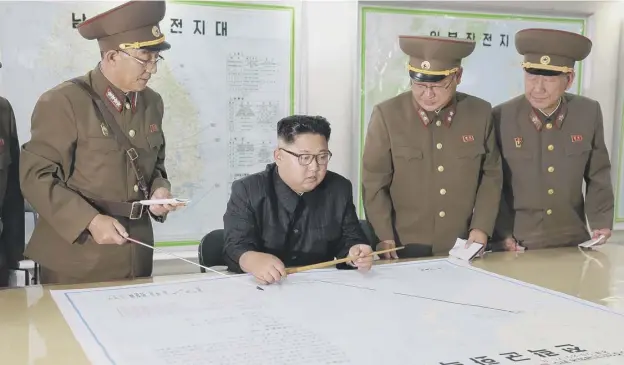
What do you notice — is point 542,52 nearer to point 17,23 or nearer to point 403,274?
point 403,274

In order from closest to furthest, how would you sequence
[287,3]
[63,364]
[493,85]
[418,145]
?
[63,364] → [418,145] → [287,3] → [493,85]

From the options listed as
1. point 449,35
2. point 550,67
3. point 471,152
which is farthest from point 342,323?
point 449,35

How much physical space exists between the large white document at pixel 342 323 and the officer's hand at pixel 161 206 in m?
0.29

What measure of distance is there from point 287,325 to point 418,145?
1330 mm

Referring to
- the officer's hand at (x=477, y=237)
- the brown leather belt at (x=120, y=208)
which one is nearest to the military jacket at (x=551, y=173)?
the officer's hand at (x=477, y=237)

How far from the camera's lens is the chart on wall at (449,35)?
135 inches

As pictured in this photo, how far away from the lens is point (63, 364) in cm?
116

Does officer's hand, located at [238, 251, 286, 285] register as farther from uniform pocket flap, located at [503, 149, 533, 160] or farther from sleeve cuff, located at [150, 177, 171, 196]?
uniform pocket flap, located at [503, 149, 533, 160]

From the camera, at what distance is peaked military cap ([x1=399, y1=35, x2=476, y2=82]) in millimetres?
2383

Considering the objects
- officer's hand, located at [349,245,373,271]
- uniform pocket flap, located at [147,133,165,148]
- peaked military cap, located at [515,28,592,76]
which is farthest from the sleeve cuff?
peaked military cap, located at [515,28,592,76]

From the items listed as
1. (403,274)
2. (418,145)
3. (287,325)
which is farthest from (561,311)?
(418,145)

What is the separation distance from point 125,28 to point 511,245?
5.59 ft

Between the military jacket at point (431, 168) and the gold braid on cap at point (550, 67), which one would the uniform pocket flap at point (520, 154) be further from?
the gold braid on cap at point (550, 67)

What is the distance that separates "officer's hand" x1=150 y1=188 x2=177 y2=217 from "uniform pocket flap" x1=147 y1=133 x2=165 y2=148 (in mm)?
215
